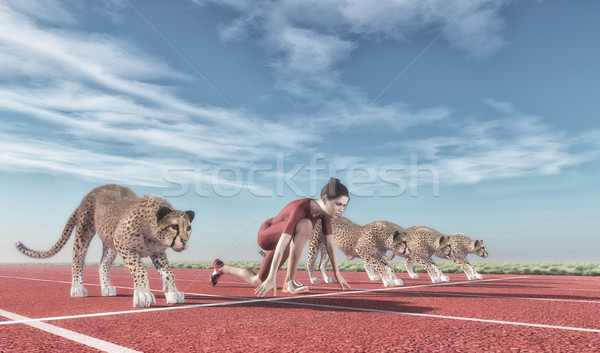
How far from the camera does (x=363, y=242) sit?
10.8 meters

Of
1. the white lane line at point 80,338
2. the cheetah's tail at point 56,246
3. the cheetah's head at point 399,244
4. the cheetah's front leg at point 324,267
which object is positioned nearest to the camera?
the white lane line at point 80,338

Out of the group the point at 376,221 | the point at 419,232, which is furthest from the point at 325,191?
the point at 419,232

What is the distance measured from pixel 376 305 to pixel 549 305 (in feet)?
7.37

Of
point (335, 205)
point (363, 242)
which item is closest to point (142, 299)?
point (335, 205)

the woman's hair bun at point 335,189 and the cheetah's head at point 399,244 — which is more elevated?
the woman's hair bun at point 335,189

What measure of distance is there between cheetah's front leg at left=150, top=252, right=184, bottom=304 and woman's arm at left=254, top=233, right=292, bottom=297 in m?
1.02

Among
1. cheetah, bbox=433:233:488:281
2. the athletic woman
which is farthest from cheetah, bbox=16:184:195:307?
cheetah, bbox=433:233:488:281

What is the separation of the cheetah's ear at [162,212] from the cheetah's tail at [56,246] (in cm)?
322

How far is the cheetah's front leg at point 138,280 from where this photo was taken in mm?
5324

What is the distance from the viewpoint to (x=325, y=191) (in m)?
6.41

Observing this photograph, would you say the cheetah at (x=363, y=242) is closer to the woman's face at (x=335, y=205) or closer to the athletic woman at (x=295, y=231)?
the athletic woman at (x=295, y=231)

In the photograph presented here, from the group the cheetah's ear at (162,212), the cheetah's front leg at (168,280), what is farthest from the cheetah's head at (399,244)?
the cheetah's ear at (162,212)

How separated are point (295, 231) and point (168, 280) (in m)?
1.91

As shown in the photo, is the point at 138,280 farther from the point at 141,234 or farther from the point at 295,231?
the point at 295,231
